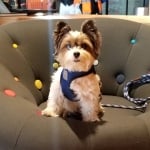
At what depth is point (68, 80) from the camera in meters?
1.38

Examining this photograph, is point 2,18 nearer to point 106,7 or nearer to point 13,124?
point 106,7

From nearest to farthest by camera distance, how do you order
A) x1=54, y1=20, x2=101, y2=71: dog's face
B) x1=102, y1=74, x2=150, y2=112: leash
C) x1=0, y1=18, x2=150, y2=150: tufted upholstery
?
x1=0, y1=18, x2=150, y2=150: tufted upholstery
x1=54, y1=20, x2=101, y2=71: dog's face
x1=102, y1=74, x2=150, y2=112: leash

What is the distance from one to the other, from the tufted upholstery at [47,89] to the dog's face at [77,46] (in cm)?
21

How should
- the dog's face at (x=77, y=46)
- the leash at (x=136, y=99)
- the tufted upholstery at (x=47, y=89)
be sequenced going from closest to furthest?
1. the tufted upholstery at (x=47, y=89)
2. the dog's face at (x=77, y=46)
3. the leash at (x=136, y=99)

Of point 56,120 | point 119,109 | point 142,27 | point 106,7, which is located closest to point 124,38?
point 142,27

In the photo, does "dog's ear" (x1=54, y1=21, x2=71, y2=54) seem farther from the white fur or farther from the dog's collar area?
the dog's collar area

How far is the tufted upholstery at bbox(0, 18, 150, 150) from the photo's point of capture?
46.0 inches

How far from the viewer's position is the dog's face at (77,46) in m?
1.29

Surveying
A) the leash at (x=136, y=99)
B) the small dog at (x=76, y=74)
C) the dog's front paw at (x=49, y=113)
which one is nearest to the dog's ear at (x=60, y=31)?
the small dog at (x=76, y=74)

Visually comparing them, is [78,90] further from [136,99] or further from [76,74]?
[136,99]

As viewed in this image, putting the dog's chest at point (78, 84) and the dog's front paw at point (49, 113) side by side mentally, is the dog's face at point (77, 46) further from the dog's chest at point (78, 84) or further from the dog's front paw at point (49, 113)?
the dog's front paw at point (49, 113)

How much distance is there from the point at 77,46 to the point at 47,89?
2.05 feet

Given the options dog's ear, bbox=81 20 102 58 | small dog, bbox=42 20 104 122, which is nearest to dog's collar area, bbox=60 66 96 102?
small dog, bbox=42 20 104 122

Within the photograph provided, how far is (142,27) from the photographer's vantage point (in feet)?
6.54
